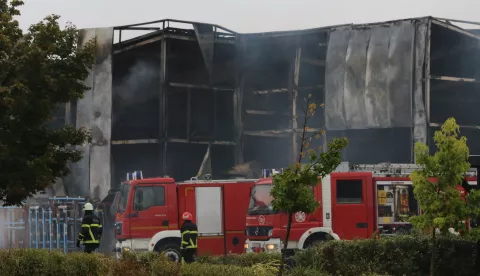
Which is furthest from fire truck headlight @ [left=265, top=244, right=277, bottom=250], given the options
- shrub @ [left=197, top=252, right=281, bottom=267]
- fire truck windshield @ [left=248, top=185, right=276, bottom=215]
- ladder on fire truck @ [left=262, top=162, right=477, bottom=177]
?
shrub @ [left=197, top=252, right=281, bottom=267]

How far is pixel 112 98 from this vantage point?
3453 centimetres

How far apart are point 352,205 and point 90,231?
23.1ft

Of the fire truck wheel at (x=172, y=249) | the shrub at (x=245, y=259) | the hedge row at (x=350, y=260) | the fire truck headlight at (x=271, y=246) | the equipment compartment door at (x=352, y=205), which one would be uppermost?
the equipment compartment door at (x=352, y=205)

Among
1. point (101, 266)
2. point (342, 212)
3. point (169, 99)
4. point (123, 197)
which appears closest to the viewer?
point (101, 266)

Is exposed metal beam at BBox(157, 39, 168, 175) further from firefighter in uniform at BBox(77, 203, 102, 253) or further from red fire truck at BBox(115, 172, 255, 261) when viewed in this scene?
firefighter in uniform at BBox(77, 203, 102, 253)

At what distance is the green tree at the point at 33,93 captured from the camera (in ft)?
59.9

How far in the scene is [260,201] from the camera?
2341 centimetres

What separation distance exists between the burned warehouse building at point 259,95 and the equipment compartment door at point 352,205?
30.3 feet

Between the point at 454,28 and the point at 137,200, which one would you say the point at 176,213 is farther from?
the point at 454,28

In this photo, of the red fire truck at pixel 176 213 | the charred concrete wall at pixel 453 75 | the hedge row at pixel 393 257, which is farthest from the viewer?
the charred concrete wall at pixel 453 75

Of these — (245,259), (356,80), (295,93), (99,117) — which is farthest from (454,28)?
(245,259)

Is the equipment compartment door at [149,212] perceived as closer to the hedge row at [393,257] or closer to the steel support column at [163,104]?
the hedge row at [393,257]

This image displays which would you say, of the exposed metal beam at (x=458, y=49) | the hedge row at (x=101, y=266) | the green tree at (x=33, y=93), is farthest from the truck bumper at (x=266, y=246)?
the exposed metal beam at (x=458, y=49)

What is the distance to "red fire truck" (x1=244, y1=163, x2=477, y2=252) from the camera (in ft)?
75.7
